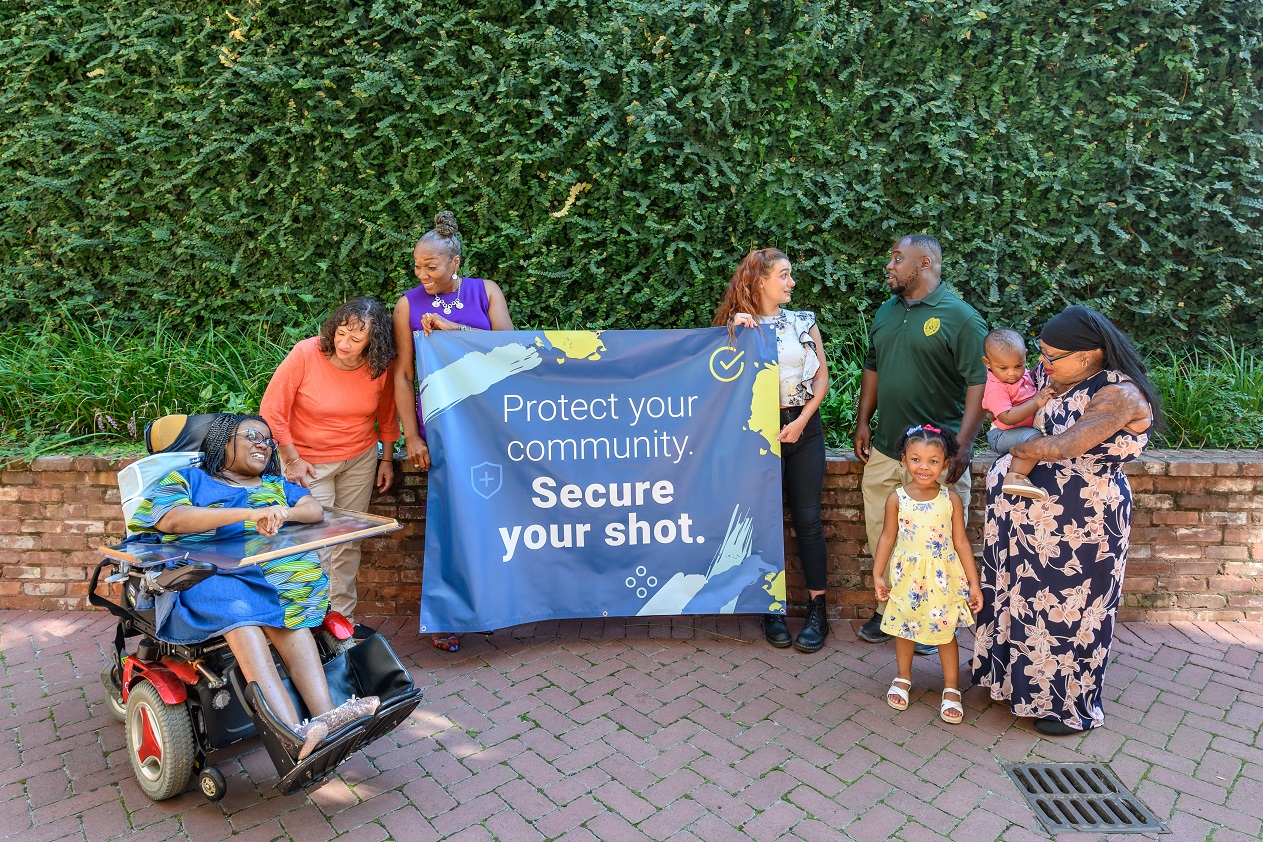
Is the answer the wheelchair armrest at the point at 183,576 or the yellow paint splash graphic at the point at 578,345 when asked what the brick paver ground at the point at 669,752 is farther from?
the yellow paint splash graphic at the point at 578,345

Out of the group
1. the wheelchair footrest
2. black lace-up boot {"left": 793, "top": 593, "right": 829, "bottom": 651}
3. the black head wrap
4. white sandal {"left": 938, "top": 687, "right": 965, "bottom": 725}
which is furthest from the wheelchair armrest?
the black head wrap

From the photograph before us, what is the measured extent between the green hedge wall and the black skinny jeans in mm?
1679

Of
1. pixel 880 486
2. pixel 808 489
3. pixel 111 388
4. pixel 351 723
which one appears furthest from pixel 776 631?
pixel 111 388

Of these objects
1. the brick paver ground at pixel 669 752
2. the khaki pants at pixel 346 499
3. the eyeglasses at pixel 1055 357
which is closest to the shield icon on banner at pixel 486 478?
the khaki pants at pixel 346 499

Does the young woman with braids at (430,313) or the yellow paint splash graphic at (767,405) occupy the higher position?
the young woman with braids at (430,313)

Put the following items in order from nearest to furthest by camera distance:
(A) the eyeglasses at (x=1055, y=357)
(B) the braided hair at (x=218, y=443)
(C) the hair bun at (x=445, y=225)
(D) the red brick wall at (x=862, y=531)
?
(B) the braided hair at (x=218, y=443)
(A) the eyeglasses at (x=1055, y=357)
(C) the hair bun at (x=445, y=225)
(D) the red brick wall at (x=862, y=531)

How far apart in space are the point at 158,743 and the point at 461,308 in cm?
244

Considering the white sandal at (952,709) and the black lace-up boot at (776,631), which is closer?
the white sandal at (952,709)

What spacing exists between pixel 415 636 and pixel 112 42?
16.0ft

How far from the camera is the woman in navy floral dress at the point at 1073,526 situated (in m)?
3.56

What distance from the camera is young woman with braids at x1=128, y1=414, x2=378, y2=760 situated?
312 cm

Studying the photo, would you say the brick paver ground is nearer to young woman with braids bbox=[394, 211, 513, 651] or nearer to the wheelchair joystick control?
the wheelchair joystick control

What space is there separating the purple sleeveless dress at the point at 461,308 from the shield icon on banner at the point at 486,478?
37 cm

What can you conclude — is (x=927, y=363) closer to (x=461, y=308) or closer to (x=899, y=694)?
(x=899, y=694)
